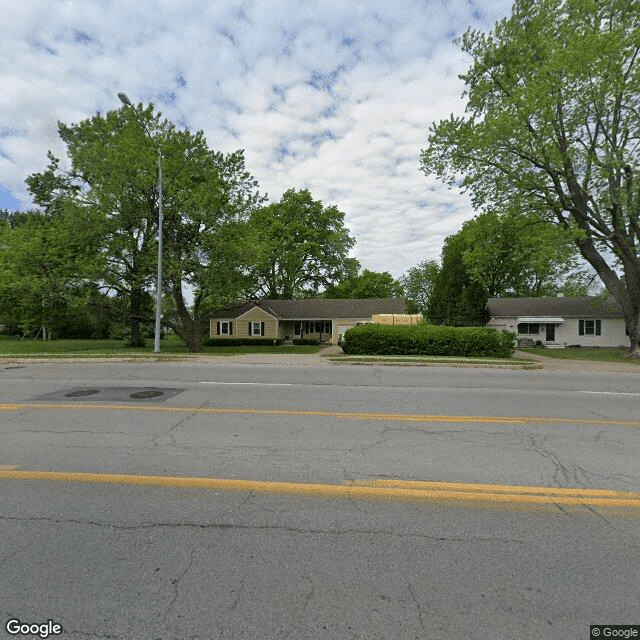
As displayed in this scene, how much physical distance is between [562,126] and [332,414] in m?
22.3

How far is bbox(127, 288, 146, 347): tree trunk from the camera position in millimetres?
22500

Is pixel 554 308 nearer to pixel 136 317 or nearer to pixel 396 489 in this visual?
pixel 136 317

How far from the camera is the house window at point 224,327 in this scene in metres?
36.1

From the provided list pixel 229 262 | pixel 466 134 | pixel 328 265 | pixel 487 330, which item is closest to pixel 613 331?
pixel 487 330

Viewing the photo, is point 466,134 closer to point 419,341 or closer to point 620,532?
point 419,341

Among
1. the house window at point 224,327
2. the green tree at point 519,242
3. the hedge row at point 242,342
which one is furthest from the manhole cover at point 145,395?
the house window at point 224,327

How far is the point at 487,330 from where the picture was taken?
17.4 meters

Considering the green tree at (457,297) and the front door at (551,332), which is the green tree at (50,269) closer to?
the green tree at (457,297)

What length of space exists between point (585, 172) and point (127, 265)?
26.8 meters

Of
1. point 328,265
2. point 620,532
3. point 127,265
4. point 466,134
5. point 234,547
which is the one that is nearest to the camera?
point 234,547

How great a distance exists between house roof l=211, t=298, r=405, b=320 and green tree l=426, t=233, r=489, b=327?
4.15m

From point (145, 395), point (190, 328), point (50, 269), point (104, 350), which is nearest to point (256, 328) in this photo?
point (190, 328)

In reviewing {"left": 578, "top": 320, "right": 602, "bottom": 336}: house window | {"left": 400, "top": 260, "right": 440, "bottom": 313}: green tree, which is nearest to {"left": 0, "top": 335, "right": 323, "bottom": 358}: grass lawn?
{"left": 578, "top": 320, "right": 602, "bottom": 336}: house window

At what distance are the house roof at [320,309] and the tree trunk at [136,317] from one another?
799 centimetres
